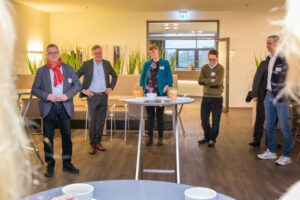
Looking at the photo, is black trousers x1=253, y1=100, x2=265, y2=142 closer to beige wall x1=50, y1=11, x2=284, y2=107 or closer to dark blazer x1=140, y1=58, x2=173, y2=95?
dark blazer x1=140, y1=58, x2=173, y2=95

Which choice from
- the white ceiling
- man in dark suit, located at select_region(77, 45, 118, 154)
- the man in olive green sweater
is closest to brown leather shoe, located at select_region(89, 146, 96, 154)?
man in dark suit, located at select_region(77, 45, 118, 154)

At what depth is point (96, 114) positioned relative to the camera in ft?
16.2

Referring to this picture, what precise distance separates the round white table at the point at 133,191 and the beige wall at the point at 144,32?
9.28 meters

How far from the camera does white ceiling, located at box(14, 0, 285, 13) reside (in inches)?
339

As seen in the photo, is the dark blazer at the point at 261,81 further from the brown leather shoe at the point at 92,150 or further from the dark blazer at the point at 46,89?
the dark blazer at the point at 46,89

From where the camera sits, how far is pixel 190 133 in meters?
6.41

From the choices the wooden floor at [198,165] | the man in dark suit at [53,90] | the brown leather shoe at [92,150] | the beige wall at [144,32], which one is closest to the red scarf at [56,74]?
the man in dark suit at [53,90]

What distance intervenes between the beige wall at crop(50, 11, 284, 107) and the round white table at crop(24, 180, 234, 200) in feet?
30.4

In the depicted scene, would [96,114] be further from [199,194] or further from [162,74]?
[199,194]

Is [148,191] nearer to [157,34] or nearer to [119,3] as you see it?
[119,3]

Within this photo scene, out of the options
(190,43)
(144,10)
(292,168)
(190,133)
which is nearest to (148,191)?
(292,168)

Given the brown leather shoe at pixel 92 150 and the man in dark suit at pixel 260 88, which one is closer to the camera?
the man in dark suit at pixel 260 88

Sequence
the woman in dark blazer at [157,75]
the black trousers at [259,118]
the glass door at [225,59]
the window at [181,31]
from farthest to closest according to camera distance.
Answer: the window at [181,31]
the glass door at [225,59]
the black trousers at [259,118]
the woman in dark blazer at [157,75]

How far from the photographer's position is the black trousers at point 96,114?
4.82 m
